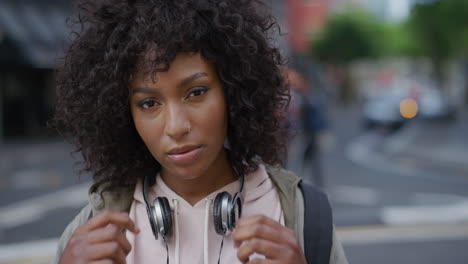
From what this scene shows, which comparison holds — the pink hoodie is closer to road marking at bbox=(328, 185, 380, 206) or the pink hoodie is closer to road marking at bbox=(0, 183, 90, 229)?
road marking at bbox=(0, 183, 90, 229)

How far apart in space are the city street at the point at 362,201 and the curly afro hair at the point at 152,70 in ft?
1.12

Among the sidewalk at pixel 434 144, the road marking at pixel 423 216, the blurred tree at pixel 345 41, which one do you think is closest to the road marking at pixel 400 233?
the road marking at pixel 423 216

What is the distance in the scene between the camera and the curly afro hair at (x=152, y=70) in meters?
1.63

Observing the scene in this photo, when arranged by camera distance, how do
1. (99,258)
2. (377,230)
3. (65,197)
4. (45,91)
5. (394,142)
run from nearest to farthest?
(99,258), (377,230), (65,197), (394,142), (45,91)

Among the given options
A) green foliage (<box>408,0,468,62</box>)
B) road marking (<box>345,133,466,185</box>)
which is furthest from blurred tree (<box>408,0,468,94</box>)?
Result: road marking (<box>345,133,466,185</box>)

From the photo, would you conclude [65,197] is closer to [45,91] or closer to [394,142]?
[394,142]

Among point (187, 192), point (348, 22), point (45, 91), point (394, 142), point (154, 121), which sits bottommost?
point (187, 192)

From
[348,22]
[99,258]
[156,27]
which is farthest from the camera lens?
[348,22]

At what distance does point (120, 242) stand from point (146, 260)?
0.22 metres

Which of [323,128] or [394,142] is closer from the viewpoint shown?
[323,128]

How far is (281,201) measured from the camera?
1772 millimetres

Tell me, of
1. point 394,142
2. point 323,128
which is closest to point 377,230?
point 323,128

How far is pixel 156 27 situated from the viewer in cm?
162

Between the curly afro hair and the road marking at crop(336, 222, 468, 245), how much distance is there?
2.60m
